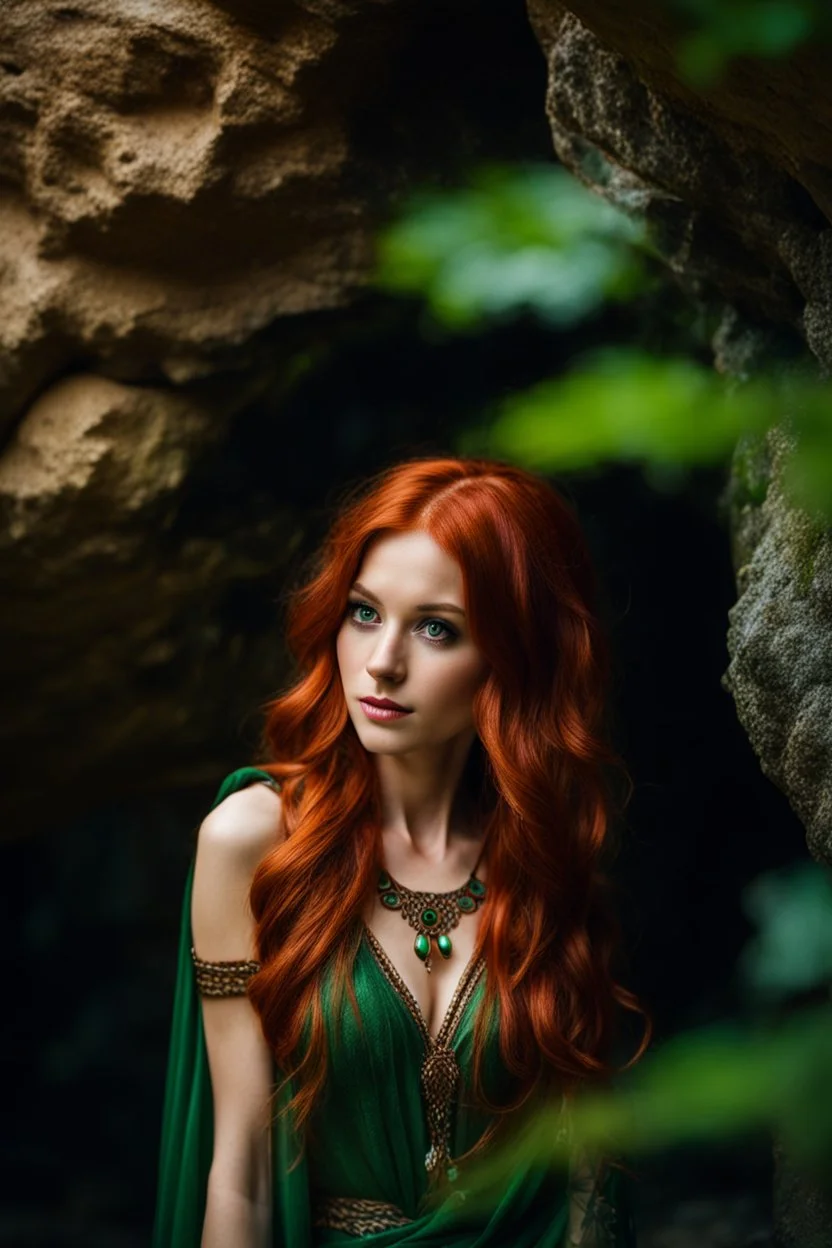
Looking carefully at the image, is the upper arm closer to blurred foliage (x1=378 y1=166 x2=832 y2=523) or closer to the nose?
the nose

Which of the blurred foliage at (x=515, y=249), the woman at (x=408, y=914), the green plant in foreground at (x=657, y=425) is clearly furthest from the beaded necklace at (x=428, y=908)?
the green plant in foreground at (x=657, y=425)

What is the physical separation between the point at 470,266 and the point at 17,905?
91.4 inches

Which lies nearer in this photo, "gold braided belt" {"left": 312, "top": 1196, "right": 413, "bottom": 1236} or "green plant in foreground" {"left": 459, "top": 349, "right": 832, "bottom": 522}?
"green plant in foreground" {"left": 459, "top": 349, "right": 832, "bottom": 522}

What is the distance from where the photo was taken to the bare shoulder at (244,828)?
7.15 feet

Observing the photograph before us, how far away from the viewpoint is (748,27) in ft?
2.06

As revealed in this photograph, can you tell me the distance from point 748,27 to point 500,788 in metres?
1.72

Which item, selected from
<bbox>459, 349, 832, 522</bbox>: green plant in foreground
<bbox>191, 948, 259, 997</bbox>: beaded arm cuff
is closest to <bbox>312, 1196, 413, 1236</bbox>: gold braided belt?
<bbox>191, 948, 259, 997</bbox>: beaded arm cuff

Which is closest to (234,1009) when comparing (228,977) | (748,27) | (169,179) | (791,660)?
(228,977)

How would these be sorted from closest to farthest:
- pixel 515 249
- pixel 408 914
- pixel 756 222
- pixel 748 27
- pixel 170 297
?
pixel 748 27 → pixel 515 249 → pixel 756 222 → pixel 408 914 → pixel 170 297

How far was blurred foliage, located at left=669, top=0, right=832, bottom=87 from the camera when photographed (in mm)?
616

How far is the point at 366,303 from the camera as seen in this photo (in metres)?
2.57

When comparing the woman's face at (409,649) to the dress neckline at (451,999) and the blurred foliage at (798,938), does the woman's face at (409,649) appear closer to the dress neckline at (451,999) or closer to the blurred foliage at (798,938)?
the dress neckline at (451,999)

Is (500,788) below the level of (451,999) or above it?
above

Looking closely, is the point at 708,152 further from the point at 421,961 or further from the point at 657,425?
the point at 657,425
